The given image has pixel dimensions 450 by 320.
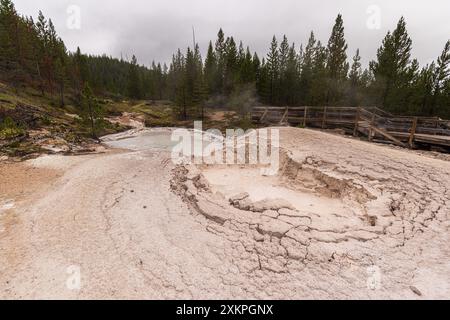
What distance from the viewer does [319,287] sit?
148 inches

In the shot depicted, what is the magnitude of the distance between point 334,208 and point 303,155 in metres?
3.70

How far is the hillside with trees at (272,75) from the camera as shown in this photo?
2569 centimetres

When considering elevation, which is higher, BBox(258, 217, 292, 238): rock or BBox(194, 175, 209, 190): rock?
BBox(194, 175, 209, 190): rock

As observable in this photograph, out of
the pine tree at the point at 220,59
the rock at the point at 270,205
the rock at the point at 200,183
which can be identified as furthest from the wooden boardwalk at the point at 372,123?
the pine tree at the point at 220,59

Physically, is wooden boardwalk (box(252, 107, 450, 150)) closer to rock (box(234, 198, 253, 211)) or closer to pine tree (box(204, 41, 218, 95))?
rock (box(234, 198, 253, 211))

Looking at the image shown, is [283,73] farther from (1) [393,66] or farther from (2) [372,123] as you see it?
(2) [372,123]

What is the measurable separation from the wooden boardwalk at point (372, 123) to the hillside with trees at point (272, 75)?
11790mm

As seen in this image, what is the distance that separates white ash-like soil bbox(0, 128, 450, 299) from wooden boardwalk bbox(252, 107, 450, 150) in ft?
17.1

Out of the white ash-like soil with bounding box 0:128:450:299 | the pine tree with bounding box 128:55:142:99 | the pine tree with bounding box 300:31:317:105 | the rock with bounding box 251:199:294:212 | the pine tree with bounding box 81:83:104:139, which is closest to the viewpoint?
the white ash-like soil with bounding box 0:128:450:299

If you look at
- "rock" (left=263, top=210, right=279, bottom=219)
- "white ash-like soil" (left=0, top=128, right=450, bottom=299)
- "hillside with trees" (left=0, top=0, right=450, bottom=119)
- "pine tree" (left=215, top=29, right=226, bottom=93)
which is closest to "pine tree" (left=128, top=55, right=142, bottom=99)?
"hillside with trees" (left=0, top=0, right=450, bottom=119)

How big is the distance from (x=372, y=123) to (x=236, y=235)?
13636 mm

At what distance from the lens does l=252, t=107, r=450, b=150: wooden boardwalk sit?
40.0 ft

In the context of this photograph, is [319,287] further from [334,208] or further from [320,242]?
[334,208]

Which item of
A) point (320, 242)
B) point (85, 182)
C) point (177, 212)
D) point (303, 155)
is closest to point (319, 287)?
point (320, 242)
